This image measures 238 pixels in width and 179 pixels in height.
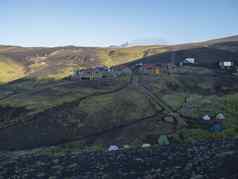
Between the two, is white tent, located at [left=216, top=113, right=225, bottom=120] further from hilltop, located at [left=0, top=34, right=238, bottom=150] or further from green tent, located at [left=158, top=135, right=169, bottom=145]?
green tent, located at [left=158, top=135, right=169, bottom=145]

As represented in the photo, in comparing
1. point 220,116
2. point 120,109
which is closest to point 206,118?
point 220,116

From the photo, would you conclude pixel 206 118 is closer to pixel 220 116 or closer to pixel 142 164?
pixel 220 116

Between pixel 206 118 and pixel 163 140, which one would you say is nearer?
pixel 163 140

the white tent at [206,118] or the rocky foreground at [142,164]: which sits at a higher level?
the rocky foreground at [142,164]

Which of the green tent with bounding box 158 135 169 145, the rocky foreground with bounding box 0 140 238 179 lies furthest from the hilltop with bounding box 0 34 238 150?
the rocky foreground with bounding box 0 140 238 179

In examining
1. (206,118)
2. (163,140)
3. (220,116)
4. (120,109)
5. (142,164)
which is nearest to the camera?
(142,164)

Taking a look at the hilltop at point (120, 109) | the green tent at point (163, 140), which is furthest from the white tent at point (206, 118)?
the green tent at point (163, 140)

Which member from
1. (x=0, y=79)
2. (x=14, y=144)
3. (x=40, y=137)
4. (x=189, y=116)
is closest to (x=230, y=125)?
(x=189, y=116)

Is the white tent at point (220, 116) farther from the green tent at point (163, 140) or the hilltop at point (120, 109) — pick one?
the green tent at point (163, 140)
